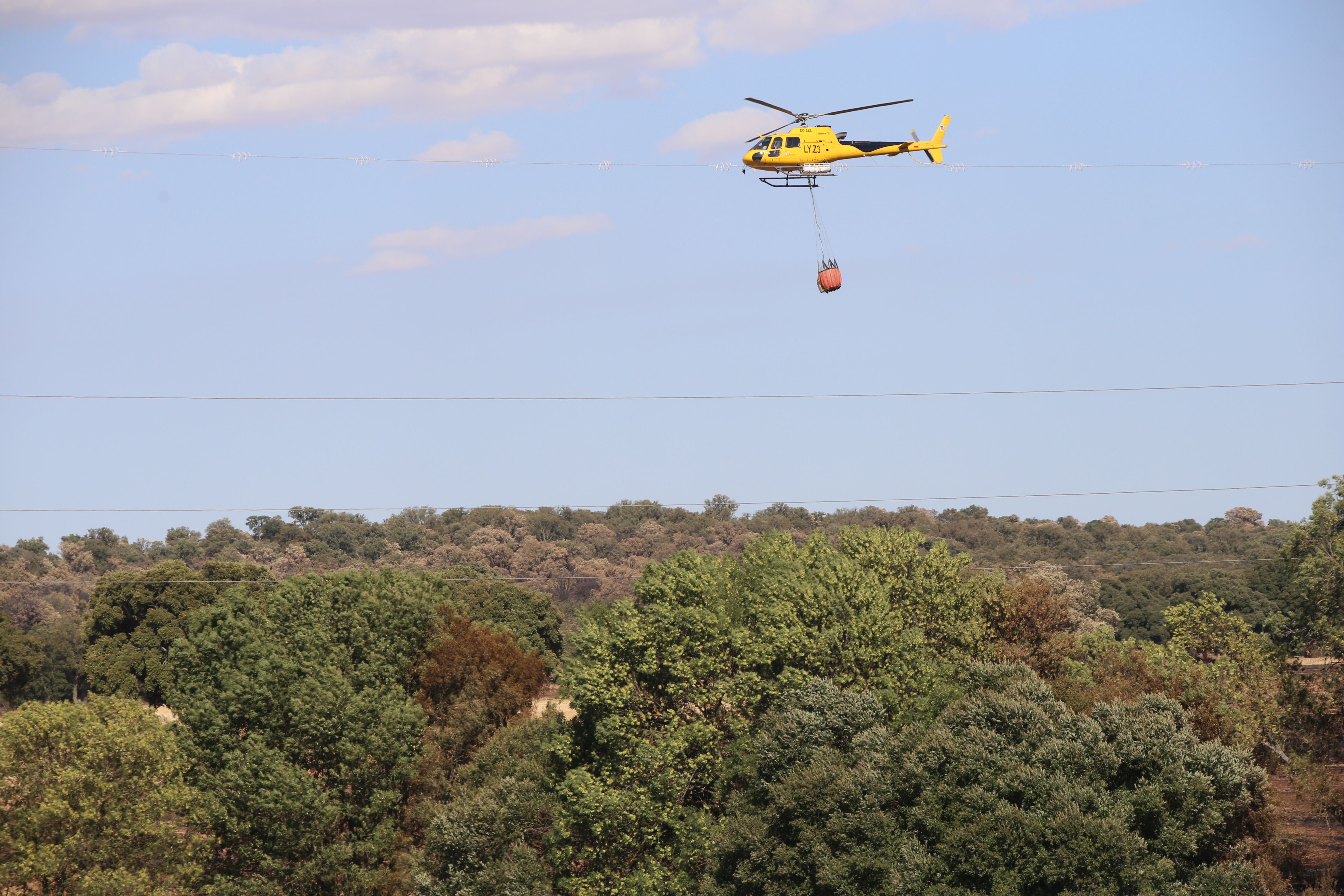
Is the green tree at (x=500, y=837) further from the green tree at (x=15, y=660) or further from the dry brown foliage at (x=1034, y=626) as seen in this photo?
the green tree at (x=15, y=660)

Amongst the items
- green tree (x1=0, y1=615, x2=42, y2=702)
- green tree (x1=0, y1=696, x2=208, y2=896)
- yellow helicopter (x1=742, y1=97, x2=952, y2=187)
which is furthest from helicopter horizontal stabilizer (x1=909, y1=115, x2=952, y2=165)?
green tree (x1=0, y1=615, x2=42, y2=702)

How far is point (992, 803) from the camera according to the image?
33719mm

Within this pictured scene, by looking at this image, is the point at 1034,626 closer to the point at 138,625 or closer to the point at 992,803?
the point at 992,803

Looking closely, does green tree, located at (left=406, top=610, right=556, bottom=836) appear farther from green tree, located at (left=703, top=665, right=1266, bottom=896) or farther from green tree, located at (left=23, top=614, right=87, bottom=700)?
green tree, located at (left=23, top=614, right=87, bottom=700)

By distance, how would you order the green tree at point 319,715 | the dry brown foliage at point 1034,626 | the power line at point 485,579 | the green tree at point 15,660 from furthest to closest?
the green tree at point 15,660 → the power line at point 485,579 → the dry brown foliage at point 1034,626 → the green tree at point 319,715

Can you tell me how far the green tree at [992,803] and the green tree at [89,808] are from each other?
2146 centimetres

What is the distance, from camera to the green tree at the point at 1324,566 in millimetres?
43844

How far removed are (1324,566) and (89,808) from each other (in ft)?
150

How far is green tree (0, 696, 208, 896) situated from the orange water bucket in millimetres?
30874

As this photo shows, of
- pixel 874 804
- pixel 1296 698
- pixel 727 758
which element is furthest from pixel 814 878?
pixel 1296 698

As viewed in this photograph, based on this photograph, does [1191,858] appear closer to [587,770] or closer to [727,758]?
[727,758]

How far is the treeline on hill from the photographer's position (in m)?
34.1

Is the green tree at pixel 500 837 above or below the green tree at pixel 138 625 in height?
below

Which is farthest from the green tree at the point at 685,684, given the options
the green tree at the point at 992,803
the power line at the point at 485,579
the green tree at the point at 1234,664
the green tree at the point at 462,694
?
the green tree at the point at 1234,664
